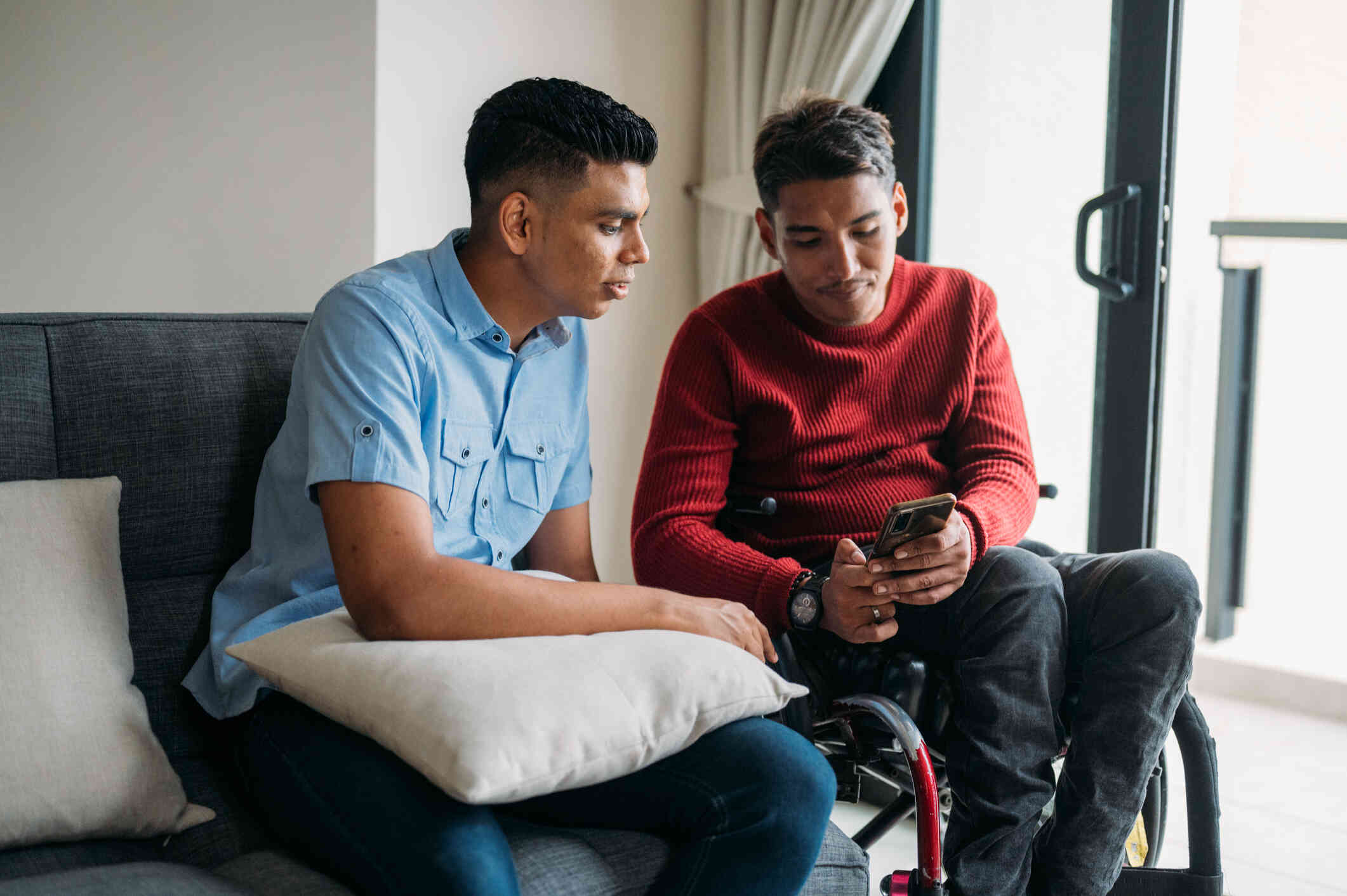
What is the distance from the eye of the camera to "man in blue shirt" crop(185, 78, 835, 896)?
1.10 m

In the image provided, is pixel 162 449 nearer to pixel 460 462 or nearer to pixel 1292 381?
pixel 460 462

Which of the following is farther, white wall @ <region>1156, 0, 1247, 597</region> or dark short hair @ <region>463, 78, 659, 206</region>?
white wall @ <region>1156, 0, 1247, 597</region>

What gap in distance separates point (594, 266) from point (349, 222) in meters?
1.12

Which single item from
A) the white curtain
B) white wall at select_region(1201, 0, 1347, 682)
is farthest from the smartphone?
white wall at select_region(1201, 0, 1347, 682)

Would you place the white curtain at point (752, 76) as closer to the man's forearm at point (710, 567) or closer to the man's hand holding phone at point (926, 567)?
the man's forearm at point (710, 567)

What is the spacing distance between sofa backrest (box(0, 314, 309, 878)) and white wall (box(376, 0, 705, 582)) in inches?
38.4

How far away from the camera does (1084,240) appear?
91.0 inches

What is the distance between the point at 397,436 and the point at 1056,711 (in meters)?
0.89

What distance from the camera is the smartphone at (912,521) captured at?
4.49 ft

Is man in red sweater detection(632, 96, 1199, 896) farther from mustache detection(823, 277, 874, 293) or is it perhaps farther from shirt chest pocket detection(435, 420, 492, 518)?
shirt chest pocket detection(435, 420, 492, 518)

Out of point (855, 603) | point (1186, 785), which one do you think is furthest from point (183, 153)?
point (1186, 785)

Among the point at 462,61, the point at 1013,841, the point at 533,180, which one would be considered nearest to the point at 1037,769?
the point at 1013,841

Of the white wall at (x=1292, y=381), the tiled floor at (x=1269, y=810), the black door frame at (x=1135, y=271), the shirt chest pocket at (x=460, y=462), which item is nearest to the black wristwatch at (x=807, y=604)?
the shirt chest pocket at (x=460, y=462)

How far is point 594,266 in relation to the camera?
143 cm
